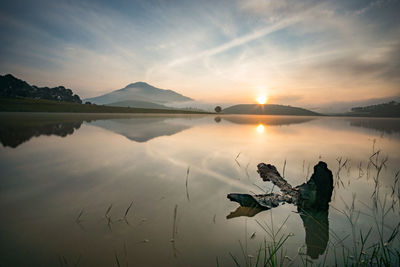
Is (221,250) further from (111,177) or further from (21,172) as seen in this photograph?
(21,172)

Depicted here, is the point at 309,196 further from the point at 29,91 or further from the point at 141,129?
the point at 29,91

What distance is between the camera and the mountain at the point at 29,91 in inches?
4050

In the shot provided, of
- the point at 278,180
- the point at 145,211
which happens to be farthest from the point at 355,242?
the point at 145,211

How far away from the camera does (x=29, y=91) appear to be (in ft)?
394

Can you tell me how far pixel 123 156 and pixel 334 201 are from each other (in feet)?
38.1

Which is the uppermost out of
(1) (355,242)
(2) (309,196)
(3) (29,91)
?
(3) (29,91)

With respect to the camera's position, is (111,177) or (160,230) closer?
(160,230)

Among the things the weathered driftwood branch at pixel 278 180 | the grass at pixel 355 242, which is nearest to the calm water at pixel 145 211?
the grass at pixel 355 242

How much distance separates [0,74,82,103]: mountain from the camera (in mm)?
102875

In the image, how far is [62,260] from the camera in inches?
140

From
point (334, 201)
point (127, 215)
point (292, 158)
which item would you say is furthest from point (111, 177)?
point (292, 158)

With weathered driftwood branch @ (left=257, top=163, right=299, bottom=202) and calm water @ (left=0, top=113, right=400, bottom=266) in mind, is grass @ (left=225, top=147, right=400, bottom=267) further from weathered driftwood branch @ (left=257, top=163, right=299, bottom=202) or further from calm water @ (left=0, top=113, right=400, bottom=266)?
weathered driftwood branch @ (left=257, top=163, right=299, bottom=202)

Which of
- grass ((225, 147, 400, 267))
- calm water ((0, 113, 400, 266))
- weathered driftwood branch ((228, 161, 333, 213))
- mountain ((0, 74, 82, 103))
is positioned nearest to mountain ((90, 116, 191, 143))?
calm water ((0, 113, 400, 266))

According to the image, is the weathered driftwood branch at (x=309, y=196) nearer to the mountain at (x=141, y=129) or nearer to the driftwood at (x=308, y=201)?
the driftwood at (x=308, y=201)
